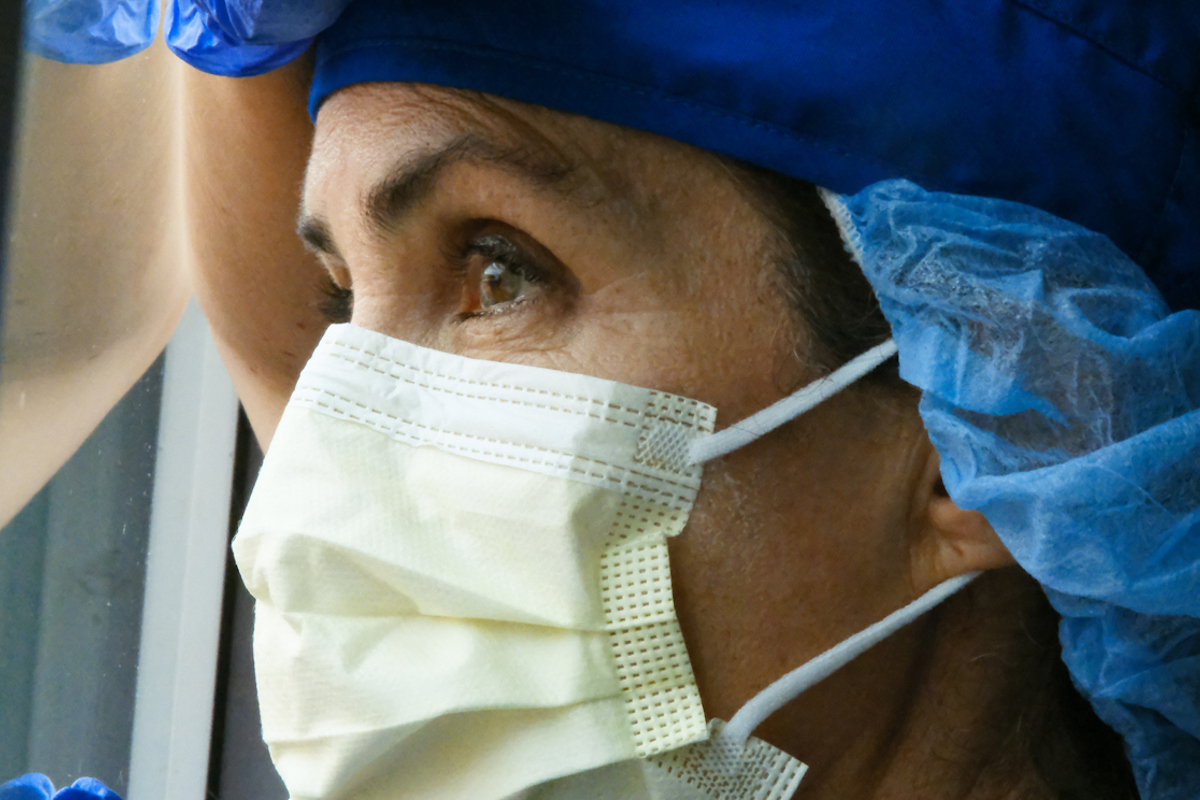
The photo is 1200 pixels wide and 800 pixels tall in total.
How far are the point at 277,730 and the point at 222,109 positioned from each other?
1.04m

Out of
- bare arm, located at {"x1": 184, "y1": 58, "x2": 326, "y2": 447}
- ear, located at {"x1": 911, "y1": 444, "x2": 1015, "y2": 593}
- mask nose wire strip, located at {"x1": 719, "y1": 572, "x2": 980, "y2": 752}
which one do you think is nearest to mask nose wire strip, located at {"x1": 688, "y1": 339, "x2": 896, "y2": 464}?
ear, located at {"x1": 911, "y1": 444, "x2": 1015, "y2": 593}

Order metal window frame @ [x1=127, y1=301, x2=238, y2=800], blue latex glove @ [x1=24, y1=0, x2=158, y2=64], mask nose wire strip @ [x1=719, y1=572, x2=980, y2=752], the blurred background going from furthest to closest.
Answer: metal window frame @ [x1=127, y1=301, x2=238, y2=800]
the blurred background
blue latex glove @ [x1=24, y1=0, x2=158, y2=64]
mask nose wire strip @ [x1=719, y1=572, x2=980, y2=752]

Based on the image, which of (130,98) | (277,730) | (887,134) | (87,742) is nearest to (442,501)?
(277,730)

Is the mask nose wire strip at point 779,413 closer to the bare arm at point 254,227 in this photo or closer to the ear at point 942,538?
the ear at point 942,538

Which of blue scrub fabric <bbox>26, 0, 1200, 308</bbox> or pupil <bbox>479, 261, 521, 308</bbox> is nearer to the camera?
blue scrub fabric <bbox>26, 0, 1200, 308</bbox>

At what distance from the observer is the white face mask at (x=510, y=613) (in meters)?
1.06

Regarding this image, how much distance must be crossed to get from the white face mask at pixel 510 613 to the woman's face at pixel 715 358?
32 millimetres

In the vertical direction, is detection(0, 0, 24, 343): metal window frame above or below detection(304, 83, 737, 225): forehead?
above

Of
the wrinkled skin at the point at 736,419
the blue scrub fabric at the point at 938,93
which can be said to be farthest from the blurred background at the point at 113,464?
the blue scrub fabric at the point at 938,93

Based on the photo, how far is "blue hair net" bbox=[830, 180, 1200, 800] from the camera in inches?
38.8

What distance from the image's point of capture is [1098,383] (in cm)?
102

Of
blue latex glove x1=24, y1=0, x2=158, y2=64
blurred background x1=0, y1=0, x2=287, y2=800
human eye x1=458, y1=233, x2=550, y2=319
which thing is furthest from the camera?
blurred background x1=0, y1=0, x2=287, y2=800

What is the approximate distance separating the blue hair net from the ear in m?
0.07

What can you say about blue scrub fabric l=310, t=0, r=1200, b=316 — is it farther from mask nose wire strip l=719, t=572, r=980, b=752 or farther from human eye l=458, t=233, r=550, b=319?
mask nose wire strip l=719, t=572, r=980, b=752
